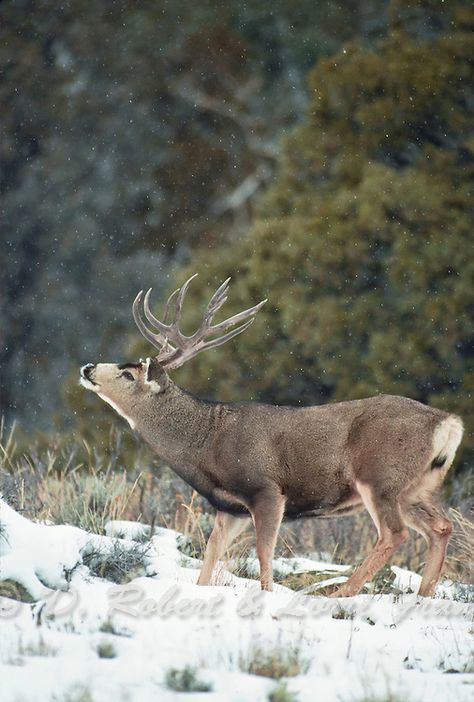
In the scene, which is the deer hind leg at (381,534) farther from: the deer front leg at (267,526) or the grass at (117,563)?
the grass at (117,563)

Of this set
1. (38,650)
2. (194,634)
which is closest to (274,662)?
(194,634)

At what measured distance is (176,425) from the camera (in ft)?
28.8

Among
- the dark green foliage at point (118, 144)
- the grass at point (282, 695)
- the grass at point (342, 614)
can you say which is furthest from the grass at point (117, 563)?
the dark green foliage at point (118, 144)

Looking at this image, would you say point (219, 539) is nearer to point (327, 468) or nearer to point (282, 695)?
point (327, 468)

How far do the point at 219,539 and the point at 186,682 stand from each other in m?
3.04

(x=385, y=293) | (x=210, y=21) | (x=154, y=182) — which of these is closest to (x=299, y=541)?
(x=385, y=293)

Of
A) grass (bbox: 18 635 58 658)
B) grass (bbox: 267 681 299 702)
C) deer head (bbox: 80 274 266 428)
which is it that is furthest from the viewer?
deer head (bbox: 80 274 266 428)

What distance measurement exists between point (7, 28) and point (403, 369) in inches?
697

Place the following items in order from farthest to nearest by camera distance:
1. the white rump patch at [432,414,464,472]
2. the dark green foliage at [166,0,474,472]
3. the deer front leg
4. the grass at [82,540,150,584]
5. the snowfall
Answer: the dark green foliage at [166,0,474,472], the white rump patch at [432,414,464,472], the deer front leg, the grass at [82,540,150,584], the snowfall

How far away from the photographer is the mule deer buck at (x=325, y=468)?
812 cm

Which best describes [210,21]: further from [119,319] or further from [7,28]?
[119,319]

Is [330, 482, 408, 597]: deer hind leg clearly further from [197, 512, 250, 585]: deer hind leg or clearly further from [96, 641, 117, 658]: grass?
[96, 641, 117, 658]: grass

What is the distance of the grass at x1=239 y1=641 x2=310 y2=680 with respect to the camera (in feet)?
18.4

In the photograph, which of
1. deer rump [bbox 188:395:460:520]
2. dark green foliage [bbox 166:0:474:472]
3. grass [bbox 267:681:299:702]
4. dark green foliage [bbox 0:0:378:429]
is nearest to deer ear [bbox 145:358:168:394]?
deer rump [bbox 188:395:460:520]
